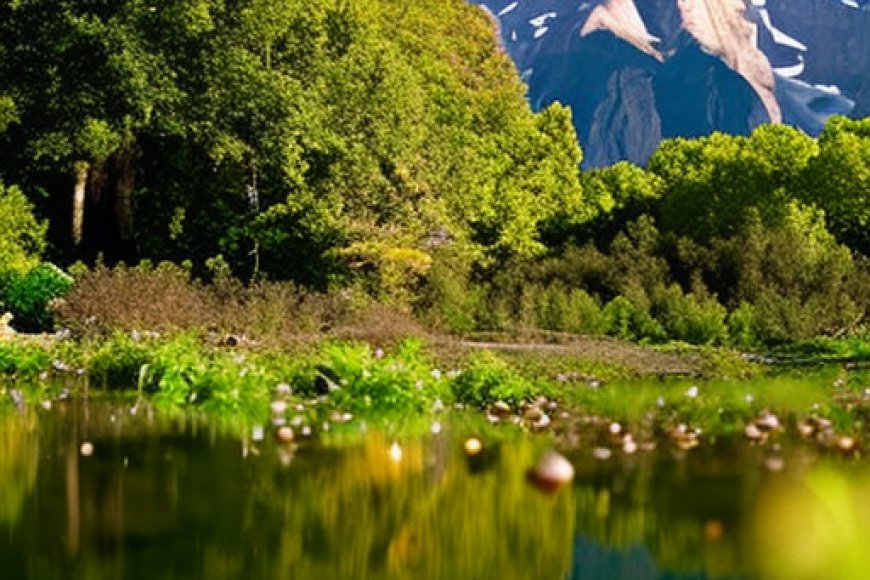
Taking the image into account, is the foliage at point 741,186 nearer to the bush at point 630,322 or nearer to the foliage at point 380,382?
the bush at point 630,322

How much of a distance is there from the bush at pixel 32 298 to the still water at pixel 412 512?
11.0 metres

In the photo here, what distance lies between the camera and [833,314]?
64.5 feet

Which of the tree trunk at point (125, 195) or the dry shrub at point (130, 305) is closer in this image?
the dry shrub at point (130, 305)

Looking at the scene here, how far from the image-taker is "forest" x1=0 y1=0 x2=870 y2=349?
1978cm

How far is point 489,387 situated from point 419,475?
137 inches

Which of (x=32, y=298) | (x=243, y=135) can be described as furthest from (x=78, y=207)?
(x=32, y=298)

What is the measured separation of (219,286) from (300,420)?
9.79 meters

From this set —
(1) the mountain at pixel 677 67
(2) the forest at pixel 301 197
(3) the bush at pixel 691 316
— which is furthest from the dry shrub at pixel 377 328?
(1) the mountain at pixel 677 67

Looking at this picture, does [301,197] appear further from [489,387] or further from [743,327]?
[489,387]

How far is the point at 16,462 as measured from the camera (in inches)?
248

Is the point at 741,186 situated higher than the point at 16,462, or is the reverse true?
the point at 741,186

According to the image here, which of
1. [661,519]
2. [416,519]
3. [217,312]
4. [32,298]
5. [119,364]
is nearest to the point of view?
[661,519]

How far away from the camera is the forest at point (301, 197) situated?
19781mm

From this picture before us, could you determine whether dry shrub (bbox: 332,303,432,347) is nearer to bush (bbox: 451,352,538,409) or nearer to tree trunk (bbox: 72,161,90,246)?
bush (bbox: 451,352,538,409)
